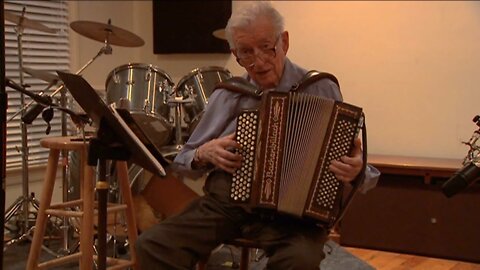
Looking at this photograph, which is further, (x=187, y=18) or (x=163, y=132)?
(x=187, y=18)

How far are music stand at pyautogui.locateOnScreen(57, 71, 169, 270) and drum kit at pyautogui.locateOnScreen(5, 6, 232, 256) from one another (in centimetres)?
128

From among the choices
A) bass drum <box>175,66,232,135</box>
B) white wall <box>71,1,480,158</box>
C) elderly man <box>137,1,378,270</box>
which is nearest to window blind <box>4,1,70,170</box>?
white wall <box>71,1,480,158</box>

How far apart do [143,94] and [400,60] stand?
1664mm

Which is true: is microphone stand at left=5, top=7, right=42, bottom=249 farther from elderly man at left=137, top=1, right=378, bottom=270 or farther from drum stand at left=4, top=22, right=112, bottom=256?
elderly man at left=137, top=1, right=378, bottom=270

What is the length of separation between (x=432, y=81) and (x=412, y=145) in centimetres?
43

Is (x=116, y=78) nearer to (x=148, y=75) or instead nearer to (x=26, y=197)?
(x=148, y=75)

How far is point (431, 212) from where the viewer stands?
314 centimetres

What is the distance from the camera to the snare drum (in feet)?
9.96

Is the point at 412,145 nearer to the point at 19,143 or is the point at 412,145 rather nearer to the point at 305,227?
the point at 305,227

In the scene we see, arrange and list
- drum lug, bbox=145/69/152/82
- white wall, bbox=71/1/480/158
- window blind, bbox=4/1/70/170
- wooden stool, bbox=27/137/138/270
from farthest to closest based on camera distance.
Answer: window blind, bbox=4/1/70/170, white wall, bbox=71/1/480/158, drum lug, bbox=145/69/152/82, wooden stool, bbox=27/137/138/270

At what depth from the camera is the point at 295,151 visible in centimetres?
175

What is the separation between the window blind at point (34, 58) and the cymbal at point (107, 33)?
66 centimetres

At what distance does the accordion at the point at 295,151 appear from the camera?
67.6 inches

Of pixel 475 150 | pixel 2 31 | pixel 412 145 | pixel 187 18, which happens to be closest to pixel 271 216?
pixel 2 31
